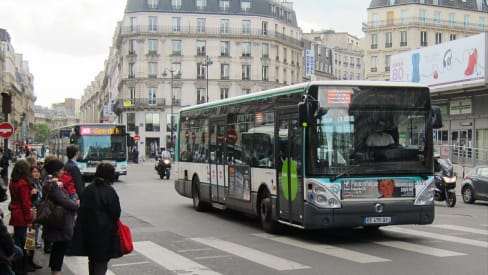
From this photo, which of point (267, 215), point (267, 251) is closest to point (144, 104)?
point (267, 215)

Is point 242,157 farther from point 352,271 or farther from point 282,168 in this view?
point 352,271

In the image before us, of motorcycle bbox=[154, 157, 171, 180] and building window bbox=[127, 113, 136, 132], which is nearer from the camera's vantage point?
motorcycle bbox=[154, 157, 171, 180]

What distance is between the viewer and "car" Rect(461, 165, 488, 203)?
22.6 meters

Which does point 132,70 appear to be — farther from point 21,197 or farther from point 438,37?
point 21,197

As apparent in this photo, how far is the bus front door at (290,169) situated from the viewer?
40.9ft

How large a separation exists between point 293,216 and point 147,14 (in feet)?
262

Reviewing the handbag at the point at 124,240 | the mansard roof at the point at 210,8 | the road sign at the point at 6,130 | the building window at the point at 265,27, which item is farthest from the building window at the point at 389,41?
the handbag at the point at 124,240

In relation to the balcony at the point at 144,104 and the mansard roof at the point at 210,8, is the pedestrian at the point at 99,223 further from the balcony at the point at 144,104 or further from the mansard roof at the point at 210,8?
the mansard roof at the point at 210,8

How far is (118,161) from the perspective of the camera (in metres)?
34.0

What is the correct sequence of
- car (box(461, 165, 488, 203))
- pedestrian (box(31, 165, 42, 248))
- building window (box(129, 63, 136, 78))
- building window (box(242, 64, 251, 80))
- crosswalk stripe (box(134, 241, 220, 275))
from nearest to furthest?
pedestrian (box(31, 165, 42, 248)), crosswalk stripe (box(134, 241, 220, 275)), car (box(461, 165, 488, 203)), building window (box(129, 63, 136, 78)), building window (box(242, 64, 251, 80))

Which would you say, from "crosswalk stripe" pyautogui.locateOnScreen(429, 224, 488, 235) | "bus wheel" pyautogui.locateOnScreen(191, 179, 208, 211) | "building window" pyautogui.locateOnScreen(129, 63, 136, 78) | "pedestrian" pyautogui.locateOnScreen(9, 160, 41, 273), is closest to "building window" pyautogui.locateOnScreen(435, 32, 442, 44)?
"building window" pyautogui.locateOnScreen(129, 63, 136, 78)

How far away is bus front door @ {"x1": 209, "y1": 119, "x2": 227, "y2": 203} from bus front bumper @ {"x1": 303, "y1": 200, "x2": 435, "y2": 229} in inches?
192

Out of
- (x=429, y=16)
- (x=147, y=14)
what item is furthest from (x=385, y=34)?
(x=147, y=14)

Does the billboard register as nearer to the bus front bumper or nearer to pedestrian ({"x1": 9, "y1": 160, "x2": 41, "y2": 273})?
the bus front bumper
